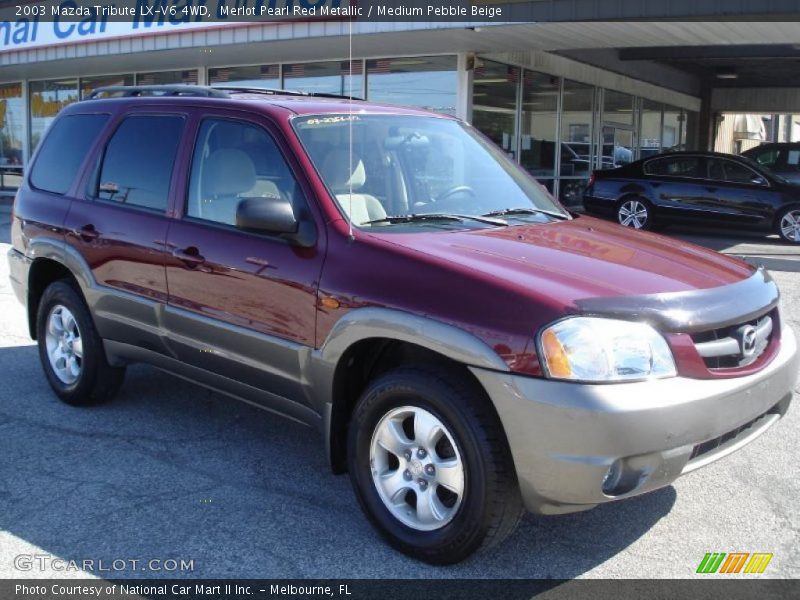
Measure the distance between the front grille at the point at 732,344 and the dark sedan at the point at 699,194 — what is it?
11341mm

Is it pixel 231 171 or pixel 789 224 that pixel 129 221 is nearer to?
pixel 231 171

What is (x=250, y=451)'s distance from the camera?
452cm

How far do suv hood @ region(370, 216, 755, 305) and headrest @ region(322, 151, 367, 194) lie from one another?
1.33 ft

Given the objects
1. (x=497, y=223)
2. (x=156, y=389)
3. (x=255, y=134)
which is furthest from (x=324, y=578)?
(x=156, y=389)

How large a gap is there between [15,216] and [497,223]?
3.42 m

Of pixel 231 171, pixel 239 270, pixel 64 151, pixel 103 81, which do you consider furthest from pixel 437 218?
pixel 103 81

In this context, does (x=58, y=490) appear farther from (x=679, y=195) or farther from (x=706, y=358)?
(x=679, y=195)

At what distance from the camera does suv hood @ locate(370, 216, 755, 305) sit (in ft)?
10.2

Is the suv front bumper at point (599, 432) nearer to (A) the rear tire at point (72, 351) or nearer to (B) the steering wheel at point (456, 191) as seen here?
(B) the steering wheel at point (456, 191)

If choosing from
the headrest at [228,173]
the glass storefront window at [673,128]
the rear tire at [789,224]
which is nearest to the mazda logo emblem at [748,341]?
the headrest at [228,173]

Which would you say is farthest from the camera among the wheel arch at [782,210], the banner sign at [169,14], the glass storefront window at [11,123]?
the glass storefront window at [11,123]

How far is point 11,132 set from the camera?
22.6 meters

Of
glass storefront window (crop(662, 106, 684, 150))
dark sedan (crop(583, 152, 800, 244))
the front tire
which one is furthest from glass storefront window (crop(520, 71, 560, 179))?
the front tire

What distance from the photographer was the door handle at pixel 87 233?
4827mm
